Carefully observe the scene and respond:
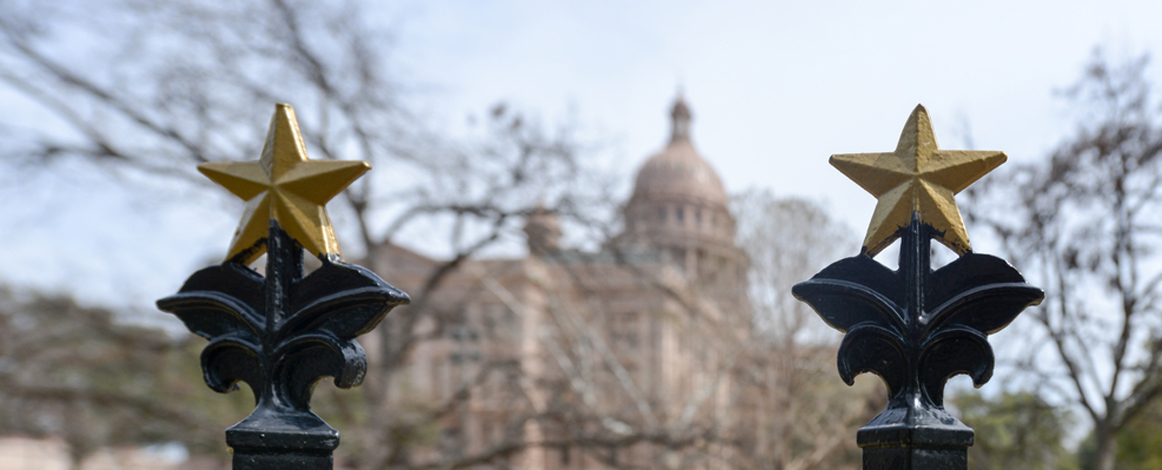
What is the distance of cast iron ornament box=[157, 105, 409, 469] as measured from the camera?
1.94 meters

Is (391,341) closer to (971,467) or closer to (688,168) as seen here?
(971,467)

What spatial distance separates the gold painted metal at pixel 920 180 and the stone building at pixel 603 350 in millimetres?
10648

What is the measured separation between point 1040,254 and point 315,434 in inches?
→ 621

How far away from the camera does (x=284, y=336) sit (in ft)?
6.56

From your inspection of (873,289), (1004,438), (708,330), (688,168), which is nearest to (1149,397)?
(1004,438)

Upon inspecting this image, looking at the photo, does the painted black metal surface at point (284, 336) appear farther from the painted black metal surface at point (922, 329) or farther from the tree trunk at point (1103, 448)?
the tree trunk at point (1103, 448)

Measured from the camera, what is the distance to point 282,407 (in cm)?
201

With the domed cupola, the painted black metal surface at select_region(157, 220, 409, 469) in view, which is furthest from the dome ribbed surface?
the painted black metal surface at select_region(157, 220, 409, 469)

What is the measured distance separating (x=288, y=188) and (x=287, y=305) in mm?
242

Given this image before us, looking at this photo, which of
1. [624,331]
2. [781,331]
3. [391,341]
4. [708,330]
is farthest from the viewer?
[624,331]

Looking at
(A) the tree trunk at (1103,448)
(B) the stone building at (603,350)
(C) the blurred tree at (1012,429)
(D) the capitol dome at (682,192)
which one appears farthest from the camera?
(D) the capitol dome at (682,192)

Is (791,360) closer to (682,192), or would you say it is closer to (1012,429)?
(1012,429)

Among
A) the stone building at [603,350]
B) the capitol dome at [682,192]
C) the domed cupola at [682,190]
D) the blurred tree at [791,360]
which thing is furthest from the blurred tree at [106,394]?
the domed cupola at [682,190]

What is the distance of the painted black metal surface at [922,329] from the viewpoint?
1852 millimetres
